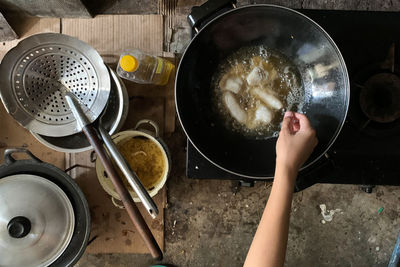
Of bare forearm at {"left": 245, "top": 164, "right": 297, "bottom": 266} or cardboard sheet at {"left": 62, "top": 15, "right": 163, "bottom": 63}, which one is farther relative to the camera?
cardboard sheet at {"left": 62, "top": 15, "right": 163, "bottom": 63}

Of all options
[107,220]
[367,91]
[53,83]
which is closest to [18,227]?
[107,220]

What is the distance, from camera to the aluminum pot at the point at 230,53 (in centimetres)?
80

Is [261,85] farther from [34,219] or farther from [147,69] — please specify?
[34,219]

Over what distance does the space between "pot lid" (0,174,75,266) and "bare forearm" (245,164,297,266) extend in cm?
53

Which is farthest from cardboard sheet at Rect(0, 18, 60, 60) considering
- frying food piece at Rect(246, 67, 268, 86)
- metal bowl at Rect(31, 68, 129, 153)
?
frying food piece at Rect(246, 67, 268, 86)

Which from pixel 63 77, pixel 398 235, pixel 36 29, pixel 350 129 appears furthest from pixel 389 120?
A: pixel 36 29

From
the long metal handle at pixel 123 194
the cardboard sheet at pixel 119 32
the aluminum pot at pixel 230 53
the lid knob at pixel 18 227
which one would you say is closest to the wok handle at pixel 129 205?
the long metal handle at pixel 123 194

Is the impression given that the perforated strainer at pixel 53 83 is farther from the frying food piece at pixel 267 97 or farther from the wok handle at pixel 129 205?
the frying food piece at pixel 267 97

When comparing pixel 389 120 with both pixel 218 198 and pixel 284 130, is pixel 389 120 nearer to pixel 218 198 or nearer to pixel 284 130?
pixel 284 130

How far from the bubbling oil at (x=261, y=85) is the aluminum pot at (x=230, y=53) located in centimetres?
1

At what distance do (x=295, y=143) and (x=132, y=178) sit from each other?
359 millimetres

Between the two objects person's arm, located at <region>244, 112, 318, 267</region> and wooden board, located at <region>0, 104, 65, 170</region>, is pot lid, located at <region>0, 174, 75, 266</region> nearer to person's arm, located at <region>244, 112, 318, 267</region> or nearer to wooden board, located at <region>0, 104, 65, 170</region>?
wooden board, located at <region>0, 104, 65, 170</region>

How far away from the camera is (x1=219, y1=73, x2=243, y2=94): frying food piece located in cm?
91

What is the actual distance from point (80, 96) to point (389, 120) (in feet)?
2.78
